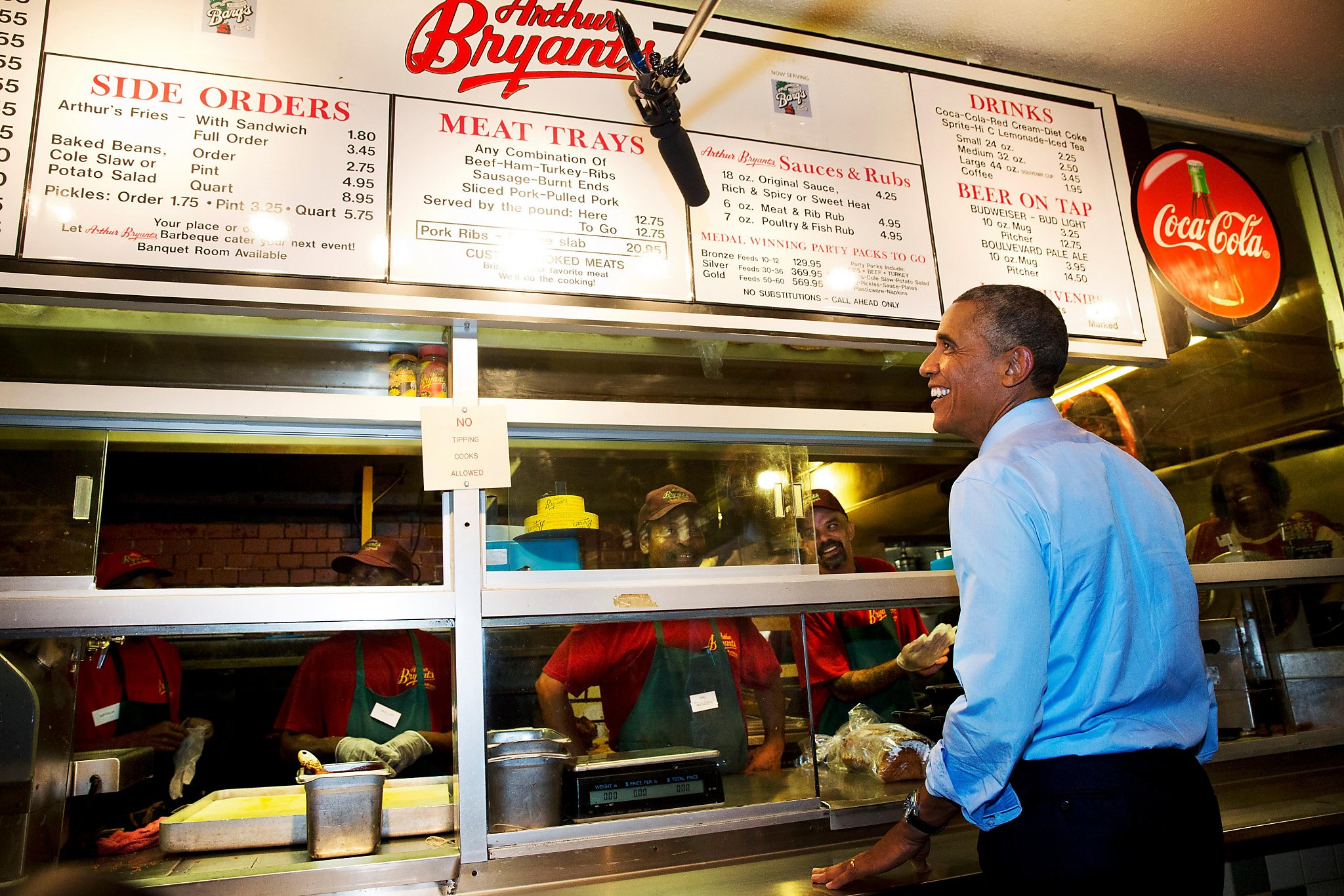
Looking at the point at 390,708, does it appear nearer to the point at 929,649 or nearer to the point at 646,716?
the point at 646,716

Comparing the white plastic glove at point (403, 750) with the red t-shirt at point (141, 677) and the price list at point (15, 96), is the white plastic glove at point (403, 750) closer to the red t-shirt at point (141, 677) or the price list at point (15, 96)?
the red t-shirt at point (141, 677)

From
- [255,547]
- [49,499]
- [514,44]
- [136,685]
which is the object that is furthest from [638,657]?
[255,547]

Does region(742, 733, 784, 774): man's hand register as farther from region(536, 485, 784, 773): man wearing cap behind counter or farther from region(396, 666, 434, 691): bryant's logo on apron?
region(396, 666, 434, 691): bryant's logo on apron

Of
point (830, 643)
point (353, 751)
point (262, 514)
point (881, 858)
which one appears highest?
point (262, 514)

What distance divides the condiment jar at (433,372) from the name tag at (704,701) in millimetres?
1076

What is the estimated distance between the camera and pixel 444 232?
2061 mm

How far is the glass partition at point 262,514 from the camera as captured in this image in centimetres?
522

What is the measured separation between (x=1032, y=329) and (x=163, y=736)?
3598 mm

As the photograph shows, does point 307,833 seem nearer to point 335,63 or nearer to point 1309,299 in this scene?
point 335,63

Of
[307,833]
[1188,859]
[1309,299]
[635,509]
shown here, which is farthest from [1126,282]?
A: [307,833]

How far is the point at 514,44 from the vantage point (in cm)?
227

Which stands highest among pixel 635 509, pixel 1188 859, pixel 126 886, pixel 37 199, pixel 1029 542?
pixel 37 199

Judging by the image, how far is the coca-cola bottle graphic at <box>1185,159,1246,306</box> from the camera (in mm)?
2938

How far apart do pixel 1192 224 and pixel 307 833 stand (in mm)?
3193
